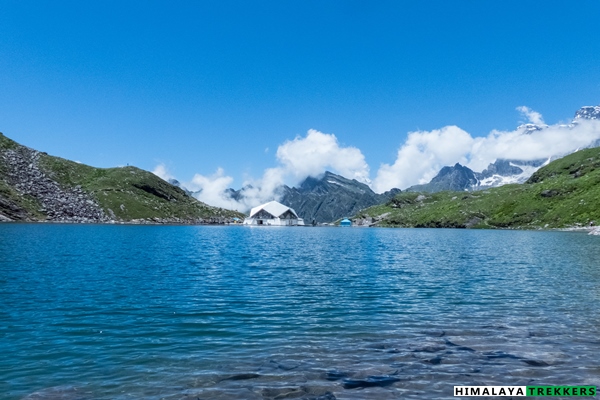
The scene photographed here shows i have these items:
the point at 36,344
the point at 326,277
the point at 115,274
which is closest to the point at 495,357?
the point at 36,344

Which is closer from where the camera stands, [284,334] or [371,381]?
[371,381]

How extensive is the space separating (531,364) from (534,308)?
15451 millimetres

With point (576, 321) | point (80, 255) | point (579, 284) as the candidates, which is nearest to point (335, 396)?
point (576, 321)

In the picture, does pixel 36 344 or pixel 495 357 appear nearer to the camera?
pixel 495 357

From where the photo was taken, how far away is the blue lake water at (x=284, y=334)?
17.3 metres

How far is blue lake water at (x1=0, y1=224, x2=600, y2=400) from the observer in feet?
56.9

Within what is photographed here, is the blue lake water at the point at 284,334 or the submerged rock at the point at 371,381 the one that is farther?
the blue lake water at the point at 284,334

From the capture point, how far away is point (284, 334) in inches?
989

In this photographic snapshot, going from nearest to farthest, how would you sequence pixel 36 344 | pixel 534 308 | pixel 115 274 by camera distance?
pixel 36 344
pixel 534 308
pixel 115 274

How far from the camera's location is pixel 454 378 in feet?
58.1

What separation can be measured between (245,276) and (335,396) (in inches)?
1382

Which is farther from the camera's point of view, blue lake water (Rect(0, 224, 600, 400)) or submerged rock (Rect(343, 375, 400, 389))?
blue lake water (Rect(0, 224, 600, 400))

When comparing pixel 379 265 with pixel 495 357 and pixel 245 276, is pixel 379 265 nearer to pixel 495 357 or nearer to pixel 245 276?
pixel 245 276

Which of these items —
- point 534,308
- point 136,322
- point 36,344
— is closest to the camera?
point 36,344
